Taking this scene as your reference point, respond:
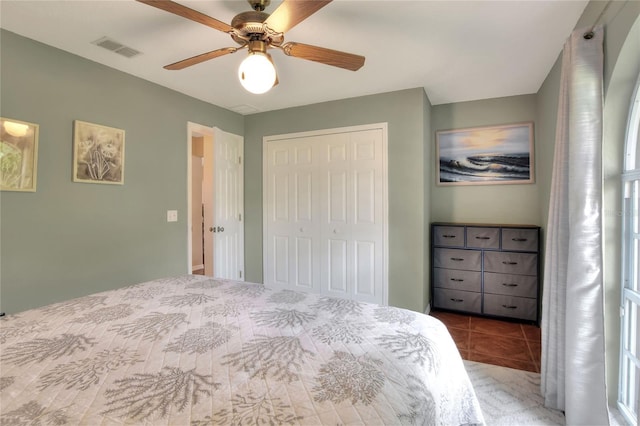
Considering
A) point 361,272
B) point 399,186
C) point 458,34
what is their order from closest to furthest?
1. point 458,34
2. point 399,186
3. point 361,272

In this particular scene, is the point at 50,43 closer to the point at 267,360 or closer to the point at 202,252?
the point at 267,360

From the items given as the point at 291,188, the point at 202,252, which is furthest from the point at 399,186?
the point at 202,252

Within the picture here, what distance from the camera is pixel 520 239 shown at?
3.15 meters

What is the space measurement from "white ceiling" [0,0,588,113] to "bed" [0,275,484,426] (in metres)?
1.74

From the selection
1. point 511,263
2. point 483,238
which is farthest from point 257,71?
point 511,263

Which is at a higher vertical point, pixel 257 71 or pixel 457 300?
pixel 257 71

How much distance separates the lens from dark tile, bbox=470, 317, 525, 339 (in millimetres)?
2949

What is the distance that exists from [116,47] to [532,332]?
4.36 meters

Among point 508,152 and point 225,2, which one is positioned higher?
point 225,2

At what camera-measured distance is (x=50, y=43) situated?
7.18 ft

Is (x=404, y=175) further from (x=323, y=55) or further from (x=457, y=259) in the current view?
(x=323, y=55)

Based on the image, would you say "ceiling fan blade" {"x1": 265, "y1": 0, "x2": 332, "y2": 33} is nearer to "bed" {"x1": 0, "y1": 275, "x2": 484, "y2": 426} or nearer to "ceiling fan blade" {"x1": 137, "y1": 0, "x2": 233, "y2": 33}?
"ceiling fan blade" {"x1": 137, "y1": 0, "x2": 233, "y2": 33}

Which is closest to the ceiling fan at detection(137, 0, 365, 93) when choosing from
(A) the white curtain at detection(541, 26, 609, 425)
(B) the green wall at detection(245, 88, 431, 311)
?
(A) the white curtain at detection(541, 26, 609, 425)

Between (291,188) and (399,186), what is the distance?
1.32 meters
